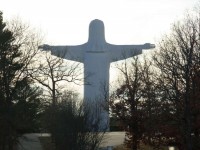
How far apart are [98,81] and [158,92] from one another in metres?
24.7

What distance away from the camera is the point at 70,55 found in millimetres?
55250

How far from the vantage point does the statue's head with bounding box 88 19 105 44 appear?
54094 mm

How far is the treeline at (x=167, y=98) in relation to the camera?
23.3 meters

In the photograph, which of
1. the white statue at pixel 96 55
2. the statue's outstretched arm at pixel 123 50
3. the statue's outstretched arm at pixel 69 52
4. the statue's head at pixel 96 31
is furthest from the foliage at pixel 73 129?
the statue's head at pixel 96 31

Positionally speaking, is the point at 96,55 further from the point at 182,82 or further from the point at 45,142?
the point at 182,82

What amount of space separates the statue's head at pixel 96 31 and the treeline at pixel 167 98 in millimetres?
11508

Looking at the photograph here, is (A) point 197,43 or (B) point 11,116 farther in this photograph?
(B) point 11,116

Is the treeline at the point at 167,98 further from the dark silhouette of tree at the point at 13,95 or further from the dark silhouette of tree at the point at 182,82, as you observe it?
the dark silhouette of tree at the point at 13,95

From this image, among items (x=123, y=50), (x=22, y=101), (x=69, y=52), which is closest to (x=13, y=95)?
(x=22, y=101)

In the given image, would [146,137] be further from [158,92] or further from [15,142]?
[15,142]

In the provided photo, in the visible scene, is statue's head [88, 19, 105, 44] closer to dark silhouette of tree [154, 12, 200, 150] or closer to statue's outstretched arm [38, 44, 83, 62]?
statue's outstretched arm [38, 44, 83, 62]

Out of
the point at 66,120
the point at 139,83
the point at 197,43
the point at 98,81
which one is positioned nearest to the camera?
the point at 197,43

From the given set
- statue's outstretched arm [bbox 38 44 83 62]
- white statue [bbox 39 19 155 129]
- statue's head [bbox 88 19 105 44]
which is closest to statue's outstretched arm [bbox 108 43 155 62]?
white statue [bbox 39 19 155 129]

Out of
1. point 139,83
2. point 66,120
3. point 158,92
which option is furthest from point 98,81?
point 66,120
